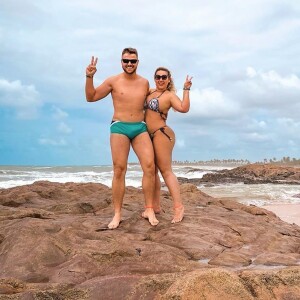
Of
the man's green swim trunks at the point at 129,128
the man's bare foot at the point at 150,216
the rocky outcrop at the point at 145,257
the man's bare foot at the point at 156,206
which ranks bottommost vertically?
the rocky outcrop at the point at 145,257

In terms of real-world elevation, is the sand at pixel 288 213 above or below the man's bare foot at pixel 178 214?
below

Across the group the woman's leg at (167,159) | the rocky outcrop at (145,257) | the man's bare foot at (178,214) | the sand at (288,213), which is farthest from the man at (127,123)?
the sand at (288,213)

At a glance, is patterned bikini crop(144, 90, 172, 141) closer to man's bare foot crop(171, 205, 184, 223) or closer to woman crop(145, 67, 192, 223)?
woman crop(145, 67, 192, 223)

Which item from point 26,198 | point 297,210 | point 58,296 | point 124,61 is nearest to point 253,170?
point 297,210

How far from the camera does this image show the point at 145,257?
3916 mm

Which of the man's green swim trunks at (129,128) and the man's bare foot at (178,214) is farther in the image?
the man's bare foot at (178,214)

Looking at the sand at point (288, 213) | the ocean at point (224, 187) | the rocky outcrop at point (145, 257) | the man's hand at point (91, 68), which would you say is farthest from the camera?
the ocean at point (224, 187)

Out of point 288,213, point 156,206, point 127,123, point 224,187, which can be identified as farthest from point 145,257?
point 224,187

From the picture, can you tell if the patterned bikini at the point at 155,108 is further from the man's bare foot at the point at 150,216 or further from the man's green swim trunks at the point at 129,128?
the man's bare foot at the point at 150,216

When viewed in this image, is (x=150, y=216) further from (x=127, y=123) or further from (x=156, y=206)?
(x=127, y=123)

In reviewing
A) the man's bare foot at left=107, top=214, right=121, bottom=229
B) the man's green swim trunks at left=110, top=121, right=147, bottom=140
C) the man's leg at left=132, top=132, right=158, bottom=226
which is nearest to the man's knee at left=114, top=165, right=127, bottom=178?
the man's leg at left=132, top=132, right=158, bottom=226

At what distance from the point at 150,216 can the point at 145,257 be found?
1228mm

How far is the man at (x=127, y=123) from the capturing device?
5.04m

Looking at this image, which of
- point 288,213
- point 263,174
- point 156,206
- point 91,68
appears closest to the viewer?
point 91,68
